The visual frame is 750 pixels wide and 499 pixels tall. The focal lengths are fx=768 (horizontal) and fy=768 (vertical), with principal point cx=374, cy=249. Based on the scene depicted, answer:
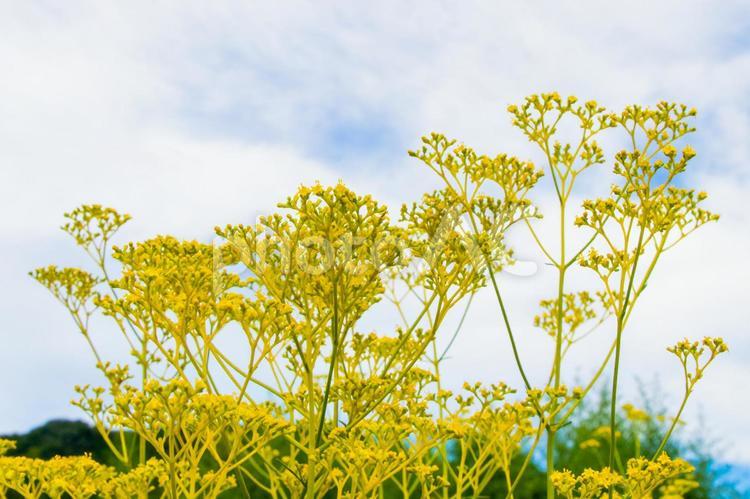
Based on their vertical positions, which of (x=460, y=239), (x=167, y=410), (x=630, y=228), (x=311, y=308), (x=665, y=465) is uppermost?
(x=630, y=228)

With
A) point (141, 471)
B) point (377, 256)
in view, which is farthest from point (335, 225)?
point (141, 471)

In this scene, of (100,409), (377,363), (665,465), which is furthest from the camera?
(100,409)

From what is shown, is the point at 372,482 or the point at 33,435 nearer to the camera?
the point at 372,482

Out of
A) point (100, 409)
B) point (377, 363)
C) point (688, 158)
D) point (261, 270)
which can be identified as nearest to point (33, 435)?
point (100, 409)

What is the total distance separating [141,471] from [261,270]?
1.34 m

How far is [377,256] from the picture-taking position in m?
4.29

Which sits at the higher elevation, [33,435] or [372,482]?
[33,435]

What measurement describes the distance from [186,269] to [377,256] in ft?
3.81

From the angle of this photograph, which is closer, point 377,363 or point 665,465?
point 665,465

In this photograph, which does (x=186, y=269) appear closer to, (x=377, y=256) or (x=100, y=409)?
(x=377, y=256)

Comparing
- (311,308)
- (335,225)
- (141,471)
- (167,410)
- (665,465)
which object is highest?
(335,225)

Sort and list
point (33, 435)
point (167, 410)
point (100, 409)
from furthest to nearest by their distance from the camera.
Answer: point (33, 435) → point (100, 409) → point (167, 410)

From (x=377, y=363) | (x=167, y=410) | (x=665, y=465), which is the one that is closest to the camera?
(x=167, y=410)

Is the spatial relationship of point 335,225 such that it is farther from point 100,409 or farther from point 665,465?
point 100,409
